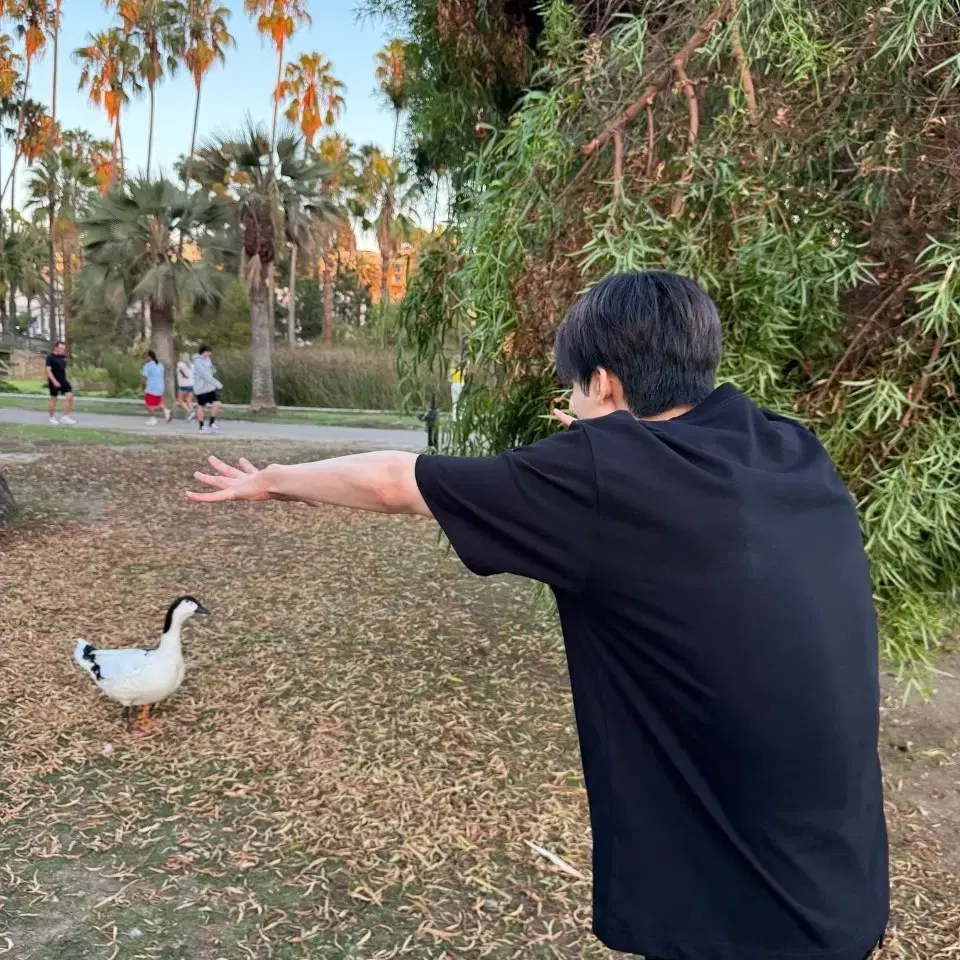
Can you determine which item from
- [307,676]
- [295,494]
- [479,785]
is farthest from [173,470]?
[295,494]

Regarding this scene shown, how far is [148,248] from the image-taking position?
2081 centimetres

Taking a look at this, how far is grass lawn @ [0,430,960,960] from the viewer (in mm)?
2924

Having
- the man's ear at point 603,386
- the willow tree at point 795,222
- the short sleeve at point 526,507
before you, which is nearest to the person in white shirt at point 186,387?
the willow tree at point 795,222

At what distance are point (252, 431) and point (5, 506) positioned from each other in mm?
8503

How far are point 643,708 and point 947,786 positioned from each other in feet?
10.9

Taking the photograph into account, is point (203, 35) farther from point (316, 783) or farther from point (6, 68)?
point (316, 783)

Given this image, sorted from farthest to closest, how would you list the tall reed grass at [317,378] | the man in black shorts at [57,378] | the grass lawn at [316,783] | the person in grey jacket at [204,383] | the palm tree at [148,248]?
the tall reed grass at [317,378] < the palm tree at [148,248] < the man in black shorts at [57,378] < the person in grey jacket at [204,383] < the grass lawn at [316,783]

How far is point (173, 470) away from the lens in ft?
37.6

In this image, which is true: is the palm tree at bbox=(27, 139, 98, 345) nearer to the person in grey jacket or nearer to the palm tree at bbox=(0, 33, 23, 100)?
the palm tree at bbox=(0, 33, 23, 100)

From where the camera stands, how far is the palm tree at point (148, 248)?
814 inches

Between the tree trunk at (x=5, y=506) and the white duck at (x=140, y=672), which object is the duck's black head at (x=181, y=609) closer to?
the white duck at (x=140, y=672)

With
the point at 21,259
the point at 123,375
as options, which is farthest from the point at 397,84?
the point at 21,259

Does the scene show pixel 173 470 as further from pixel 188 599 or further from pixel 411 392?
pixel 411 392

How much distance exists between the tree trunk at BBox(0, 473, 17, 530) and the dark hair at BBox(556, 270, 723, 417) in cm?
780
